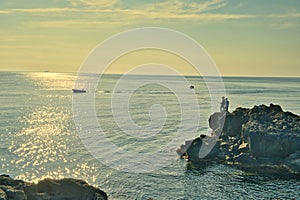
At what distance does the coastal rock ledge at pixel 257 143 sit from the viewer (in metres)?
60.9

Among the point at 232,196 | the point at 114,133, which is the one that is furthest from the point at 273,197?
the point at 114,133

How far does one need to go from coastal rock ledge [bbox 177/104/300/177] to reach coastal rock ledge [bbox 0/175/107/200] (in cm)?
2967

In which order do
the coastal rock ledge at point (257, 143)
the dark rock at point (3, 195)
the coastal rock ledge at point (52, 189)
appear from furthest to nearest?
the coastal rock ledge at point (257, 143), the coastal rock ledge at point (52, 189), the dark rock at point (3, 195)

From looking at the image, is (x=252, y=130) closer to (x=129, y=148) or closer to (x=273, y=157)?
(x=273, y=157)

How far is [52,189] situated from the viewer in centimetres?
3675

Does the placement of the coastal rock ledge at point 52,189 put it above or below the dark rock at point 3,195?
below

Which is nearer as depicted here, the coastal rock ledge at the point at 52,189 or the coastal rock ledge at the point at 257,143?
the coastal rock ledge at the point at 52,189

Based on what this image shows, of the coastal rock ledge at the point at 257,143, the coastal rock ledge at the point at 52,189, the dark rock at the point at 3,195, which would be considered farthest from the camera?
the coastal rock ledge at the point at 257,143

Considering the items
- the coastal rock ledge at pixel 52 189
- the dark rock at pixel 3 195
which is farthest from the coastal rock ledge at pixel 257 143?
the dark rock at pixel 3 195

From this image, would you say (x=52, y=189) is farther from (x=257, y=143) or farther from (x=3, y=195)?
(x=257, y=143)

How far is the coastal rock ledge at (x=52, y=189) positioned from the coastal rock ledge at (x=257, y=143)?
2967 cm

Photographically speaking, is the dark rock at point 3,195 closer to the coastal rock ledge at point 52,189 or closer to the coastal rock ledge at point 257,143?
the coastal rock ledge at point 52,189

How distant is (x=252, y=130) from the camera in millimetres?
65188

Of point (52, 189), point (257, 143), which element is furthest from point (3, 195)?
point (257, 143)
